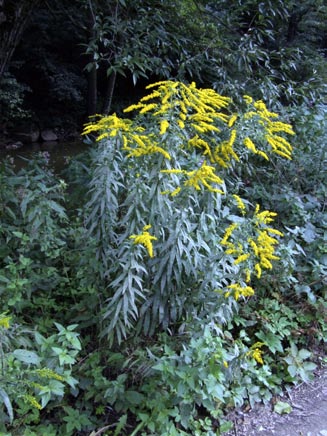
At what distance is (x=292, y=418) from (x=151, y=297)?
126 cm

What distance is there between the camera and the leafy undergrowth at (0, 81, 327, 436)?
2.13 metres

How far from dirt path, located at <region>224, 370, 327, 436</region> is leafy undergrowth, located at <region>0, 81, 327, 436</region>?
0.08m

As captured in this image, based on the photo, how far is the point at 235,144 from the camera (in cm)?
250

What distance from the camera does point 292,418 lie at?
8.52ft

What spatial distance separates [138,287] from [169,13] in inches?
159

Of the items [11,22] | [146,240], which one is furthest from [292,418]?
[11,22]

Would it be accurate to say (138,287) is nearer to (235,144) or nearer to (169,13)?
(235,144)

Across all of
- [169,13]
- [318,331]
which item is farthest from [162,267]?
[169,13]

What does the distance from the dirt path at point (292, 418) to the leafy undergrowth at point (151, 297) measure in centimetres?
8

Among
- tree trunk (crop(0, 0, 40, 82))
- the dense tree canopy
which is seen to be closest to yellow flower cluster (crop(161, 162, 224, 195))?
the dense tree canopy

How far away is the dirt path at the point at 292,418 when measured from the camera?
2.49 meters

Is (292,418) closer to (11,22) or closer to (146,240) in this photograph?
(146,240)

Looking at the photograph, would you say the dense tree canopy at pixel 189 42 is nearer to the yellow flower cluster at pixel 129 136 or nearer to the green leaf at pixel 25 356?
the yellow flower cluster at pixel 129 136

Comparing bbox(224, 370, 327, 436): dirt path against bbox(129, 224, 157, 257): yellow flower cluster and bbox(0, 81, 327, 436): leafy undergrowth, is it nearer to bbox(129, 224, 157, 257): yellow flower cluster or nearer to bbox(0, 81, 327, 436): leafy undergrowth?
bbox(0, 81, 327, 436): leafy undergrowth
